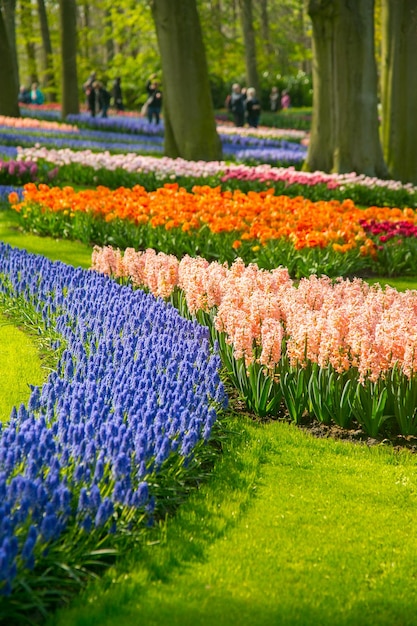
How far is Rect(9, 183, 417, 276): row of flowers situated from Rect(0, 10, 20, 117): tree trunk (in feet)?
51.4

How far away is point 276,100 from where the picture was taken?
1892 inches

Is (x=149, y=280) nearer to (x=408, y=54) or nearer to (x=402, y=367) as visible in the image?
(x=402, y=367)

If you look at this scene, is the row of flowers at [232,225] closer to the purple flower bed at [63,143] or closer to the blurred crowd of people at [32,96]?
the purple flower bed at [63,143]

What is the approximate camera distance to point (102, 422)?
4.33 meters

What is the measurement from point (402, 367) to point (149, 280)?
2773 millimetres

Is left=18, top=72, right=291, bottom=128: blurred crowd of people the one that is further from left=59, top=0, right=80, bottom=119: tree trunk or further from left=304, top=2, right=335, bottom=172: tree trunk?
left=304, top=2, right=335, bottom=172: tree trunk

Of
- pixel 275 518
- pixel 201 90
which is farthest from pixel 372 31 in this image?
pixel 275 518

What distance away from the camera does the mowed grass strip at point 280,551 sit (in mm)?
3484

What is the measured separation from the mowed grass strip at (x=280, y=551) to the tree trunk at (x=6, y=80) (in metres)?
23.4

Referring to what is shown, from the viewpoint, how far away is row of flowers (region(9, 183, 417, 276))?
9.70 metres

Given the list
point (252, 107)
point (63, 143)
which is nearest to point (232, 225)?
point (63, 143)

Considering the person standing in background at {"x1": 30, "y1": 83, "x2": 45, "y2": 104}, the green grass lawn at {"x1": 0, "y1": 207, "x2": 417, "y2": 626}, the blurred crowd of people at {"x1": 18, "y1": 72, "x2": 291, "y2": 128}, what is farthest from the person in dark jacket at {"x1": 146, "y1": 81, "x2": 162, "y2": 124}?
the green grass lawn at {"x1": 0, "y1": 207, "x2": 417, "y2": 626}

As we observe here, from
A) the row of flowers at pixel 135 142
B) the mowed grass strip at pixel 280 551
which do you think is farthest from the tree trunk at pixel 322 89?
the mowed grass strip at pixel 280 551

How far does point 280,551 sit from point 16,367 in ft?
9.89
